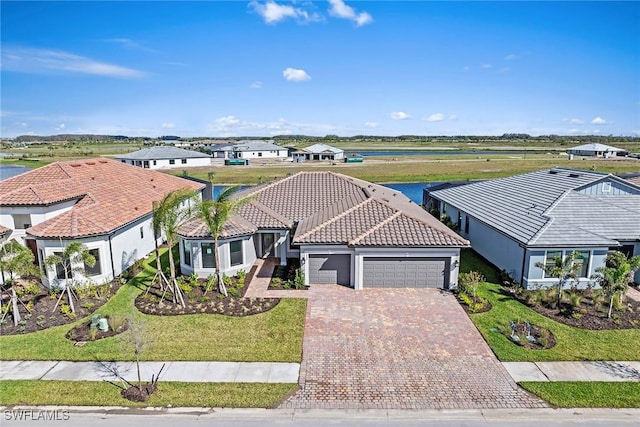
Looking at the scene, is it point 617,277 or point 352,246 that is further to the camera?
point 352,246

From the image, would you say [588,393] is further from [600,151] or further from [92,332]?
[600,151]

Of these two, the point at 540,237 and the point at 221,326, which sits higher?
the point at 540,237

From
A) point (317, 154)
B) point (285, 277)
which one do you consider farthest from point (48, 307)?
point (317, 154)

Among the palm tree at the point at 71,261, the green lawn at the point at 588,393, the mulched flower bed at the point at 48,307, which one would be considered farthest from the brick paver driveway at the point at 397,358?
the palm tree at the point at 71,261

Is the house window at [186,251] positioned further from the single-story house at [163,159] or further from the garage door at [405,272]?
the single-story house at [163,159]

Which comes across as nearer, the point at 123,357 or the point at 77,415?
the point at 77,415

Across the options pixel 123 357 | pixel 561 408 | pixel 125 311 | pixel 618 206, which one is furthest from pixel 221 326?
pixel 618 206

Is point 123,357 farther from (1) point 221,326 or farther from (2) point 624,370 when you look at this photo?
(2) point 624,370
